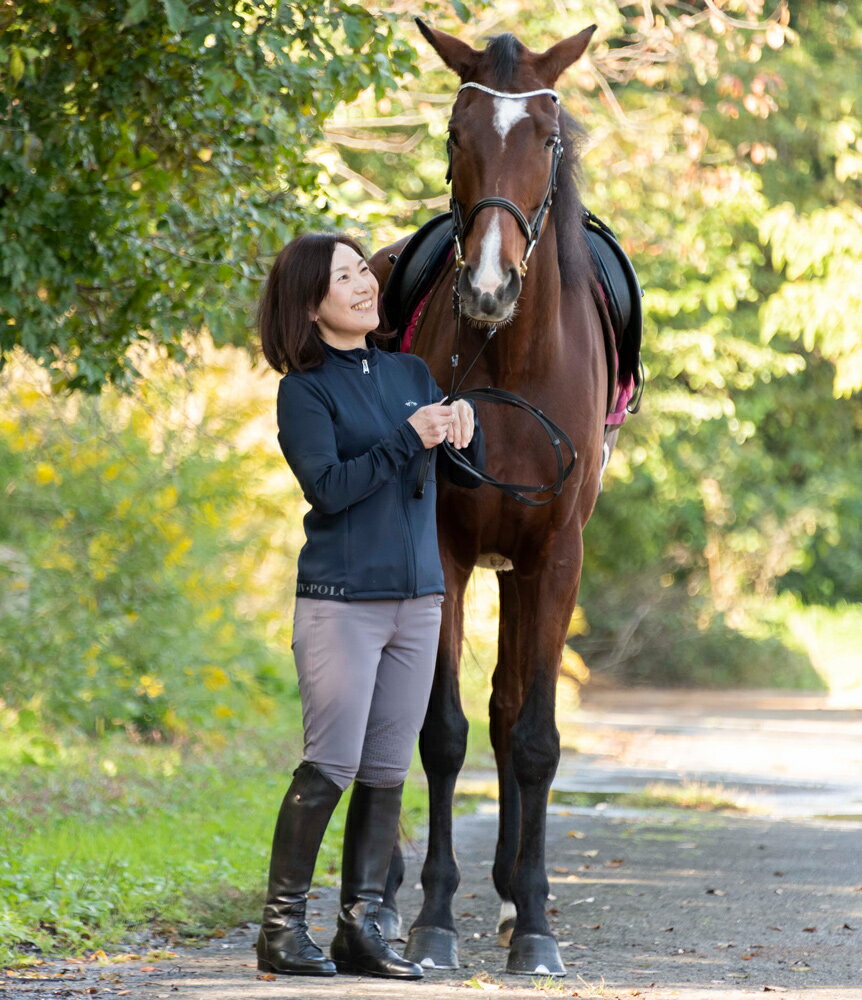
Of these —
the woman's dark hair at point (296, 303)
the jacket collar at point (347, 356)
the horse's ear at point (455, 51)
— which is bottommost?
the jacket collar at point (347, 356)

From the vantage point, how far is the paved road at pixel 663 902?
4473mm

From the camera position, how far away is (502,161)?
4.76 metres

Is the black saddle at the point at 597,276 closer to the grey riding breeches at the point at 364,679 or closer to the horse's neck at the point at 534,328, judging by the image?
the horse's neck at the point at 534,328

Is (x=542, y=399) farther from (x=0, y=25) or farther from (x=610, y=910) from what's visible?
(x=0, y=25)

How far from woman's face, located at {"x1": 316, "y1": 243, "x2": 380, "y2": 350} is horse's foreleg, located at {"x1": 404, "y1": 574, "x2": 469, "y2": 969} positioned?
106cm

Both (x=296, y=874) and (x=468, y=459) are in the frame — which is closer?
(x=296, y=874)

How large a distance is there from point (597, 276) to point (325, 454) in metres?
2.09

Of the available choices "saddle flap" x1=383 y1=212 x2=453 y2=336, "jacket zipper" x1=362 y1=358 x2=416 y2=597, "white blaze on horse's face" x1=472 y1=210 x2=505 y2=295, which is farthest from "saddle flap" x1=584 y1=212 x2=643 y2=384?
"jacket zipper" x1=362 y1=358 x2=416 y2=597

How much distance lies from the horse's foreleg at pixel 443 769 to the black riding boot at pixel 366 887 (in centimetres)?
34

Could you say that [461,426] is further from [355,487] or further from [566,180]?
[566,180]

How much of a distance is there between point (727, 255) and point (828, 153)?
76.1 inches

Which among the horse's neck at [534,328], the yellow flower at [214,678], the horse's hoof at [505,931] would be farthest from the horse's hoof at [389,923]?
the yellow flower at [214,678]

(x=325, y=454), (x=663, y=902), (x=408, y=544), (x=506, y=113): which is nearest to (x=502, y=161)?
(x=506, y=113)

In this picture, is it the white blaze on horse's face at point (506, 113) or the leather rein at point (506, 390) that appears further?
the white blaze on horse's face at point (506, 113)
